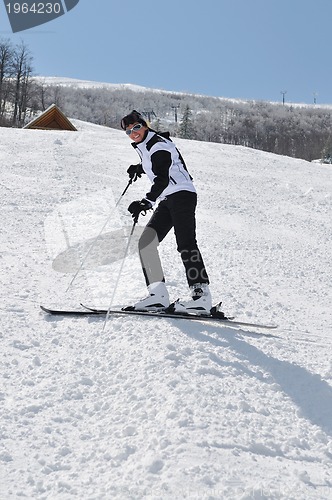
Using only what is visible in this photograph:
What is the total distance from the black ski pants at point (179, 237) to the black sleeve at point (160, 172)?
19 cm

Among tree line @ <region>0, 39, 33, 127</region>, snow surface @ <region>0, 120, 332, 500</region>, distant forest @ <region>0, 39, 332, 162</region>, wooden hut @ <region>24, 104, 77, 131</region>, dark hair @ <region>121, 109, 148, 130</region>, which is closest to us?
snow surface @ <region>0, 120, 332, 500</region>

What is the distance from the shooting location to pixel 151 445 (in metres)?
2.38

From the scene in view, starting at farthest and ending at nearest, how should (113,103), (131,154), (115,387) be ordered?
1. (113,103)
2. (131,154)
3. (115,387)

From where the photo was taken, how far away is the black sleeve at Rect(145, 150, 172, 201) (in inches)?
159

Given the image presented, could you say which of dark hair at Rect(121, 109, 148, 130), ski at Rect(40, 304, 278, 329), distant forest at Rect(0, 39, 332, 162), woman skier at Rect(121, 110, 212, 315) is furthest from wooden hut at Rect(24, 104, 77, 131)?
distant forest at Rect(0, 39, 332, 162)

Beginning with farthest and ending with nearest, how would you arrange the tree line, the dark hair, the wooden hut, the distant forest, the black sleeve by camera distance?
the distant forest < the tree line < the wooden hut < the dark hair < the black sleeve

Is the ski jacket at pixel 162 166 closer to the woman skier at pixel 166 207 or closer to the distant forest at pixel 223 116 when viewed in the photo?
the woman skier at pixel 166 207

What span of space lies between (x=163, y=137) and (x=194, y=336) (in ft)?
5.78

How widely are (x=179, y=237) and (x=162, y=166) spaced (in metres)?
0.63

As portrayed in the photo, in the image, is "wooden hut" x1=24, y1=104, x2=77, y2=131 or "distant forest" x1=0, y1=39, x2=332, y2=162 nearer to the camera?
"wooden hut" x1=24, y1=104, x2=77, y2=131

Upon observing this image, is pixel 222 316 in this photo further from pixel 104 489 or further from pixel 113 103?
pixel 113 103

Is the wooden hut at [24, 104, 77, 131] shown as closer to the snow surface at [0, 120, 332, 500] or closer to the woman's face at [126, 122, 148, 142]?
the snow surface at [0, 120, 332, 500]

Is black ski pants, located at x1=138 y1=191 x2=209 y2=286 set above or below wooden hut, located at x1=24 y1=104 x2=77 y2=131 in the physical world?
below

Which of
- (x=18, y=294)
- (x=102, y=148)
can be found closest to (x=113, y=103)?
(x=102, y=148)
